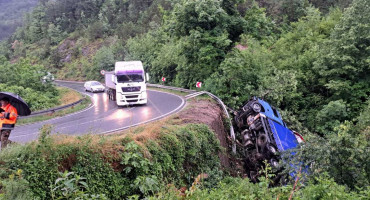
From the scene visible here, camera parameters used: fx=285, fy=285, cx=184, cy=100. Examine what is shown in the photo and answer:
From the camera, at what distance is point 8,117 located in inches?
315

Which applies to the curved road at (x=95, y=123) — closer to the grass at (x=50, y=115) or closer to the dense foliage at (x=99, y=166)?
the grass at (x=50, y=115)

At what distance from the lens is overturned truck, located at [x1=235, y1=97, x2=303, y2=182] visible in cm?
1446

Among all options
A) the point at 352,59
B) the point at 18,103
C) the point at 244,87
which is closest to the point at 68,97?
the point at 244,87

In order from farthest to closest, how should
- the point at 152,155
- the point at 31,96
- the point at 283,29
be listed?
1. the point at 283,29
2. the point at 31,96
3. the point at 152,155

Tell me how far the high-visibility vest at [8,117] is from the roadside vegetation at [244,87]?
1078 mm

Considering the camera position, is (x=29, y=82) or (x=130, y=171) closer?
(x=130, y=171)

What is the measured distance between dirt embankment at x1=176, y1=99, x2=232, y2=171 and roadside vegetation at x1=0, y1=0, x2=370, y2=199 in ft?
4.12

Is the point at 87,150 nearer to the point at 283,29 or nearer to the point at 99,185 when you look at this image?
the point at 99,185

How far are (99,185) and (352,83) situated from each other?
64.8 feet

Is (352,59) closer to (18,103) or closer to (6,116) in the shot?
(18,103)

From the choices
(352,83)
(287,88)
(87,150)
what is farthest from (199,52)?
(87,150)

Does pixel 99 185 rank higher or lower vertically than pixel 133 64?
lower

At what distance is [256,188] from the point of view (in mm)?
7520

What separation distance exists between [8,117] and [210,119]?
365 inches
